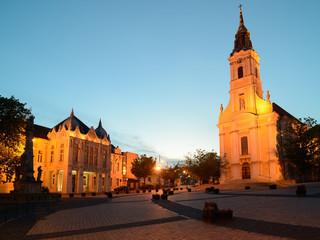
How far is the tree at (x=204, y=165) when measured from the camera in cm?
5381

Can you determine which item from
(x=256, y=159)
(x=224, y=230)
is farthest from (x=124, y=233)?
(x=256, y=159)

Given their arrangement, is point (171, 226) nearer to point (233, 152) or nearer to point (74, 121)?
point (74, 121)

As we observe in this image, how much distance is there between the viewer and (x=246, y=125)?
5409 cm

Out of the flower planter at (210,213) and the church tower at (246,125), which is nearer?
the flower planter at (210,213)

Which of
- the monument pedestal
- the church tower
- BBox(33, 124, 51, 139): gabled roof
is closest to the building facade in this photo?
BBox(33, 124, 51, 139): gabled roof

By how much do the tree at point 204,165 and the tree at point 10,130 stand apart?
118ft

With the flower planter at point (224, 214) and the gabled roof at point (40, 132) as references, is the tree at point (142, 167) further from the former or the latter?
the flower planter at point (224, 214)

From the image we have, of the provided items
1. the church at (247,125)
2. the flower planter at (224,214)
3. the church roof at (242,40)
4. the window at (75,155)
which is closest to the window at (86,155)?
the window at (75,155)

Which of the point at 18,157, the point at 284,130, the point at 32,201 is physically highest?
the point at 284,130

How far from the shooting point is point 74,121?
48.0 meters

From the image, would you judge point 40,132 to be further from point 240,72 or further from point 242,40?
point 242,40

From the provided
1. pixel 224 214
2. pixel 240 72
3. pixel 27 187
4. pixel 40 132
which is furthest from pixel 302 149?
pixel 40 132

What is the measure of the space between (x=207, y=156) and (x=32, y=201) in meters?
39.7

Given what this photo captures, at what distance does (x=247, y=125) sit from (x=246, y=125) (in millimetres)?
221
